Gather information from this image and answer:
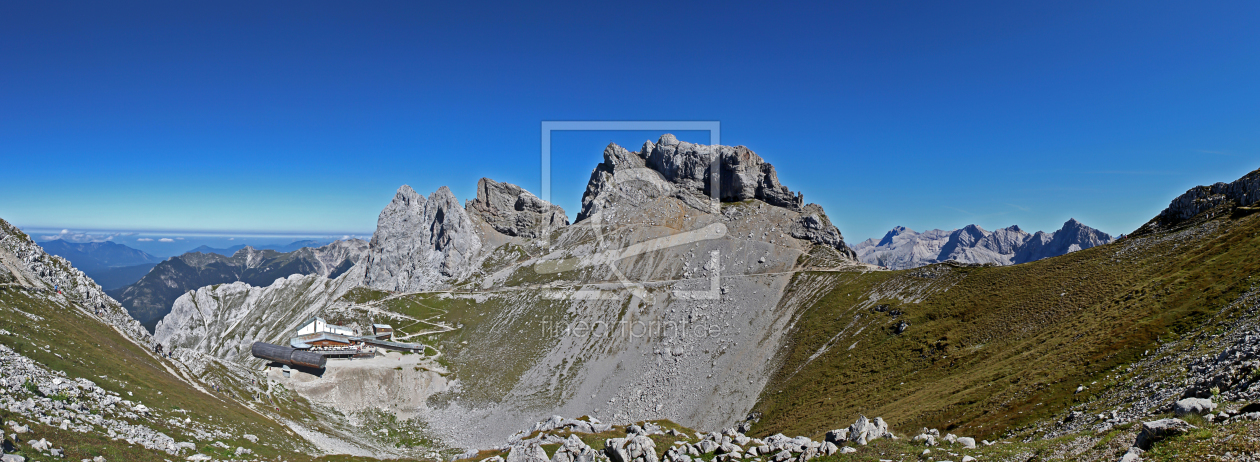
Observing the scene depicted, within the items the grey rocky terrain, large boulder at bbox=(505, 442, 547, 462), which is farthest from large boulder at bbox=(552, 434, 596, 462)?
the grey rocky terrain

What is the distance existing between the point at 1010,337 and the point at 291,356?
358 ft

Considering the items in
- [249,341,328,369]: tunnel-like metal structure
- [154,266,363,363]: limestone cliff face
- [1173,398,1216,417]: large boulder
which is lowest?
[154,266,363,363]: limestone cliff face

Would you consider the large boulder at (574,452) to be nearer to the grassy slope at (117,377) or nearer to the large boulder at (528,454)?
the large boulder at (528,454)

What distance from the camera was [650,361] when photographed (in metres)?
99.4

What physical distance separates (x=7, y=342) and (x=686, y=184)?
179 meters

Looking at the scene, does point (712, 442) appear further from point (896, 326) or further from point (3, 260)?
point (3, 260)

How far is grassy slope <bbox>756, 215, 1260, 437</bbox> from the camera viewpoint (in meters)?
40.0

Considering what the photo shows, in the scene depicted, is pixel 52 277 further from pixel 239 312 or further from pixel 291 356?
pixel 239 312

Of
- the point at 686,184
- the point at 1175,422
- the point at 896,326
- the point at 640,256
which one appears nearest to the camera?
the point at 1175,422

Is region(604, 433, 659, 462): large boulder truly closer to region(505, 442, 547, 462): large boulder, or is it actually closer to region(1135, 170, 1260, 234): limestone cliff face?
region(505, 442, 547, 462): large boulder

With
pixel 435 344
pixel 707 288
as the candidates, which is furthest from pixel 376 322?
pixel 707 288

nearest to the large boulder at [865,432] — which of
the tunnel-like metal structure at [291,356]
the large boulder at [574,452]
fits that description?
the large boulder at [574,452]

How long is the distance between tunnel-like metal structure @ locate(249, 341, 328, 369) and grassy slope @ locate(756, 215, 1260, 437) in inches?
2912

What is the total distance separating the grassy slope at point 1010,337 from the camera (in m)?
40.0
